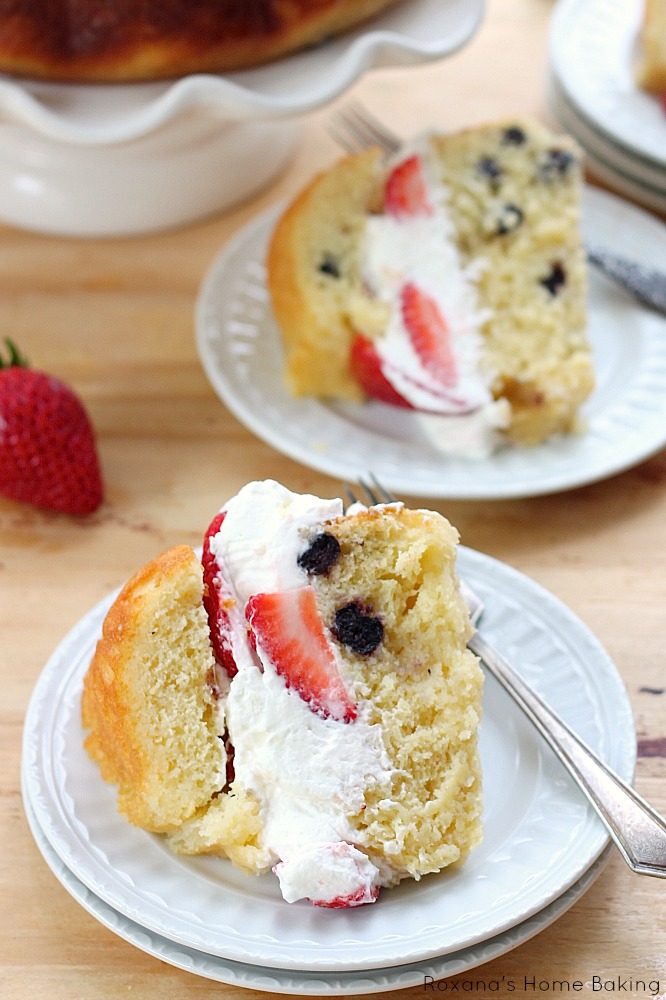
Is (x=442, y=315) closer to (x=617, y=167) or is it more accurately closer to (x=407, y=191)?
(x=407, y=191)

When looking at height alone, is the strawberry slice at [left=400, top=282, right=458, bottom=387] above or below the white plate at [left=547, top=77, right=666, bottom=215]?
above

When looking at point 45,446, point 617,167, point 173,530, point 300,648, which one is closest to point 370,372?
point 173,530

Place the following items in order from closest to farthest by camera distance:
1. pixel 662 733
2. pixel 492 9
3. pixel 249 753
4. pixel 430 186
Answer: pixel 249 753, pixel 662 733, pixel 430 186, pixel 492 9

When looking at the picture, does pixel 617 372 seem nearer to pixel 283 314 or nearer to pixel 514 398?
pixel 514 398

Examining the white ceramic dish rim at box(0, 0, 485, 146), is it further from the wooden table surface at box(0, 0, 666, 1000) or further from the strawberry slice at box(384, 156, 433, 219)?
the wooden table surface at box(0, 0, 666, 1000)

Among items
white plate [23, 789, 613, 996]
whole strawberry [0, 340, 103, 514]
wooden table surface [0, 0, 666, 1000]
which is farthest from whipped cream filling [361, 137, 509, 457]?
white plate [23, 789, 613, 996]

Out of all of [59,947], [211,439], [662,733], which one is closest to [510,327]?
[211,439]
